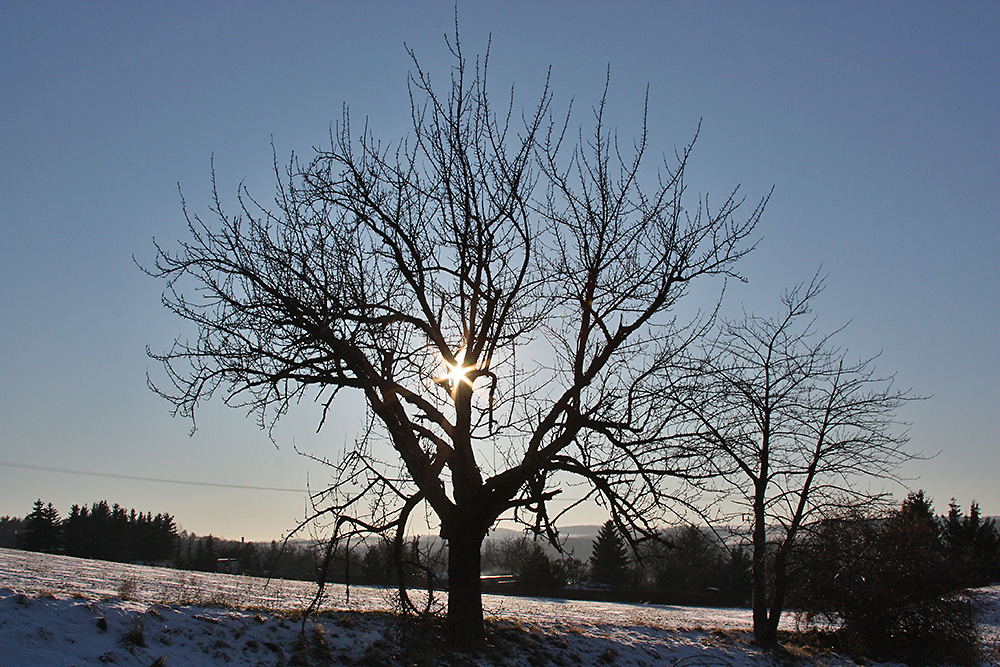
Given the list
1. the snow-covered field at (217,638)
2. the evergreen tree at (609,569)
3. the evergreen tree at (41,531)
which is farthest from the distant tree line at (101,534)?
the snow-covered field at (217,638)

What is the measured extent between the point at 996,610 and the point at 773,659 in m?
17.2

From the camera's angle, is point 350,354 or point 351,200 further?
point 351,200

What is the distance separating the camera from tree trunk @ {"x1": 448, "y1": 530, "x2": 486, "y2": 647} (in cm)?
930

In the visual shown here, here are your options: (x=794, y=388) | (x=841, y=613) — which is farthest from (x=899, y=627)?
(x=794, y=388)

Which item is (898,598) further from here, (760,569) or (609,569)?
(609,569)

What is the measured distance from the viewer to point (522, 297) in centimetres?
973

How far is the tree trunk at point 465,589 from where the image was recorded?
30.5 ft

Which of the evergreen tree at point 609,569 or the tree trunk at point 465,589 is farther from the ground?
the tree trunk at point 465,589

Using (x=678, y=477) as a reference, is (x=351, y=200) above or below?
above

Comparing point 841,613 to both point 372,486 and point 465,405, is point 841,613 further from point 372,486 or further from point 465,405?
point 372,486

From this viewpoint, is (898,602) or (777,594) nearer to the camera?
(777,594)

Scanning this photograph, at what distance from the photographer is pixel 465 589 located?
31.0ft

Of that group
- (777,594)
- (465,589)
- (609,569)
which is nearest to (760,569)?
(777,594)

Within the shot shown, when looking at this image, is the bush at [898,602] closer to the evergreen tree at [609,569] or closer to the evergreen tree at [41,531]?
the evergreen tree at [609,569]
